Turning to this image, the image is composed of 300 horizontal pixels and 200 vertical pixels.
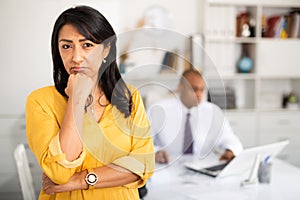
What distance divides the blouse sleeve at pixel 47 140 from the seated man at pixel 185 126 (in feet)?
1.03

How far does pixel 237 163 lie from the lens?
178cm

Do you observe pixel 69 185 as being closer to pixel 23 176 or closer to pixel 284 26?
pixel 23 176

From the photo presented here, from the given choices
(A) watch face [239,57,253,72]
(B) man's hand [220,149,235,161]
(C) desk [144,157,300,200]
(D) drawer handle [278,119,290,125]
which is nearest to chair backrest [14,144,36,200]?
(C) desk [144,157,300,200]

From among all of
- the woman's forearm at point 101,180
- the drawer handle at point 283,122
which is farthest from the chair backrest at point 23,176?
the drawer handle at point 283,122

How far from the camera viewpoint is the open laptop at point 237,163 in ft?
5.74

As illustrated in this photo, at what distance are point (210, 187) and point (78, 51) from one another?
1.05m

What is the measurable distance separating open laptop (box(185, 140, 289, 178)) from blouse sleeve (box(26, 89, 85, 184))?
3.12 feet

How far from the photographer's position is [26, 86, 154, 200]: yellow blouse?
0.98 metres

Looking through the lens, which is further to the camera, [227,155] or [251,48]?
[251,48]

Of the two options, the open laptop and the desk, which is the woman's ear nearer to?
the desk

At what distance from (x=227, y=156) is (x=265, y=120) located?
1553 millimetres

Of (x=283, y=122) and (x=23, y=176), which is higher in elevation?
(x=23, y=176)

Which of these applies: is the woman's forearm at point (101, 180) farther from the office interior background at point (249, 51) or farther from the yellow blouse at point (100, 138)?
the office interior background at point (249, 51)

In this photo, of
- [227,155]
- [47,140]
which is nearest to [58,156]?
[47,140]
